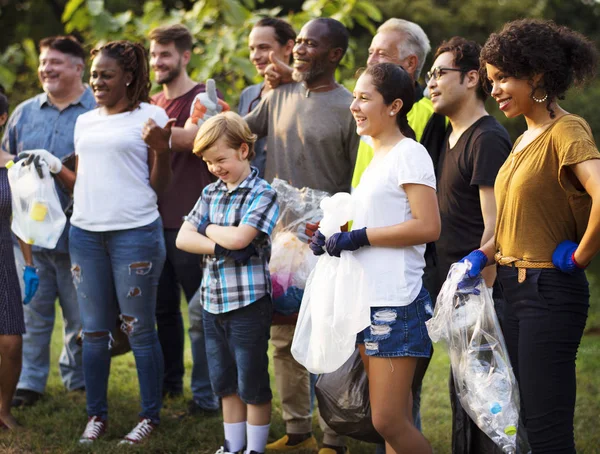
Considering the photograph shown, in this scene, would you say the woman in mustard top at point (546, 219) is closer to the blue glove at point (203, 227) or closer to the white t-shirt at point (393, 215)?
the white t-shirt at point (393, 215)

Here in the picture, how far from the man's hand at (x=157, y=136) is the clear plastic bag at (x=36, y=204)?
60 cm

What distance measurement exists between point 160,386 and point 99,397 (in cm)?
32

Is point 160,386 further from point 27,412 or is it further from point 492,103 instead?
point 492,103

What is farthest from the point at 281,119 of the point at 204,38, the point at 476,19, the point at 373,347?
the point at 476,19

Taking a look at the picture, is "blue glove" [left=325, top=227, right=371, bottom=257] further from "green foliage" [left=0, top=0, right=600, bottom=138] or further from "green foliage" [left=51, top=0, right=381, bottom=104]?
"green foliage" [left=51, top=0, right=381, bottom=104]

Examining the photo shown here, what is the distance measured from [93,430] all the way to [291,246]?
1.46 m

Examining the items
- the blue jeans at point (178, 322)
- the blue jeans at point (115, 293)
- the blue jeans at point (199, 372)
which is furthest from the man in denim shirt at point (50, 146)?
the blue jeans at point (199, 372)

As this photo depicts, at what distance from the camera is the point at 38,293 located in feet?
16.6

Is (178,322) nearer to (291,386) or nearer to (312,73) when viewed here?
(291,386)

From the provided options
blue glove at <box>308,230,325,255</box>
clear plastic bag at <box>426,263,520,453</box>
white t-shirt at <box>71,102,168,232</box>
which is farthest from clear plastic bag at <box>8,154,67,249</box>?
clear plastic bag at <box>426,263,520,453</box>

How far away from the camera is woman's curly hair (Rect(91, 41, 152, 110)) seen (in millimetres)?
4316

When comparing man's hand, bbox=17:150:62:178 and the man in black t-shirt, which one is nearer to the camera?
the man in black t-shirt

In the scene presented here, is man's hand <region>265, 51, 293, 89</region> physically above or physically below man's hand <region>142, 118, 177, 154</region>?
above

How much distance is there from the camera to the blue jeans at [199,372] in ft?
15.6
